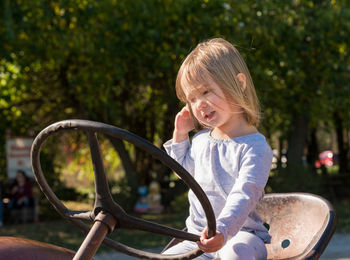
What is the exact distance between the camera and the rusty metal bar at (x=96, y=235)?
1.31 m

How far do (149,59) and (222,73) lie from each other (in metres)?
7.83

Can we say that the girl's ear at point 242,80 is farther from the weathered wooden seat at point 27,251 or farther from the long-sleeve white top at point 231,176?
the weathered wooden seat at point 27,251

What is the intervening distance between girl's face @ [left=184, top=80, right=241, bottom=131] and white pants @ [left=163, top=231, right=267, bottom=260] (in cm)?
38

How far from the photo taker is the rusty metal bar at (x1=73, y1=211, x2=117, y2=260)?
4.28 ft

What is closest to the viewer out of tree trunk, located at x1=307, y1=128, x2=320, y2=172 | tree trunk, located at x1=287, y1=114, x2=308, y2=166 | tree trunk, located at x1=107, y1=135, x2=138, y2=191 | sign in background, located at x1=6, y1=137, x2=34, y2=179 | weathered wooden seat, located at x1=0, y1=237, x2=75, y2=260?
weathered wooden seat, located at x1=0, y1=237, x2=75, y2=260

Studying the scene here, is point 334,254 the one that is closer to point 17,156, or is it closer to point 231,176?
point 231,176

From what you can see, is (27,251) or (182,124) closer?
(27,251)

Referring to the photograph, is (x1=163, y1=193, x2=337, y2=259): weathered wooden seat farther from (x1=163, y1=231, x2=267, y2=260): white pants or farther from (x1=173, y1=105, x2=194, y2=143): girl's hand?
(x1=173, y1=105, x2=194, y2=143): girl's hand

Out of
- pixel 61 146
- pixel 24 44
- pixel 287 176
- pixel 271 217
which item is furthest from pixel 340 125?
pixel 271 217

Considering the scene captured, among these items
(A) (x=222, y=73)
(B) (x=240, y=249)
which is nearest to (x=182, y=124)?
(A) (x=222, y=73)

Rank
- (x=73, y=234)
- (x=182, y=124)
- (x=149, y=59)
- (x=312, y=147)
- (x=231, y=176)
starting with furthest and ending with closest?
(x=312, y=147), (x=149, y=59), (x=73, y=234), (x=182, y=124), (x=231, y=176)

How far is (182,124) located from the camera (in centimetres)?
196

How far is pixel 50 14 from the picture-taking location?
26.0 feet

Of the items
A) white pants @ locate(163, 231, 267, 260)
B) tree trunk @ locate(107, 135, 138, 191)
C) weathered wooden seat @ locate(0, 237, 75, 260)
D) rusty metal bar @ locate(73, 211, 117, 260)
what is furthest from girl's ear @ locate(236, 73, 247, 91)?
tree trunk @ locate(107, 135, 138, 191)
